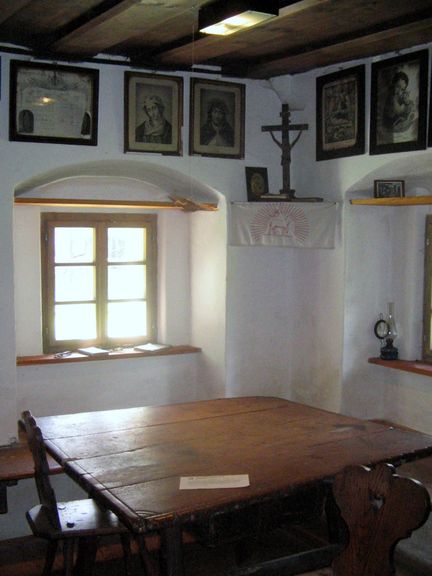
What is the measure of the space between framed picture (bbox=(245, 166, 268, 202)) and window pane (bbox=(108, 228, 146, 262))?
1188 millimetres

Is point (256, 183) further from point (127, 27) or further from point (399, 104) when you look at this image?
point (127, 27)

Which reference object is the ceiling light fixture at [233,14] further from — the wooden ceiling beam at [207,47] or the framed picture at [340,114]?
the framed picture at [340,114]

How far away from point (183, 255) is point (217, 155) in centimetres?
117

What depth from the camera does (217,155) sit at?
20.0 ft

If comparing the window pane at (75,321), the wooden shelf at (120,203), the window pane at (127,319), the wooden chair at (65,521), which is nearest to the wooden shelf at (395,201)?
the wooden shelf at (120,203)

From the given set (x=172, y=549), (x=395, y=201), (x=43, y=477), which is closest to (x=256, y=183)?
(x=395, y=201)

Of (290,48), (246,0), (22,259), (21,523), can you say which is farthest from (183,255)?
(246,0)

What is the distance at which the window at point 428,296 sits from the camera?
595 cm

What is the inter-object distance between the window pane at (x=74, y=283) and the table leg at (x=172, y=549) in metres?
3.77

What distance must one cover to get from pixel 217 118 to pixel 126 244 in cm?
150

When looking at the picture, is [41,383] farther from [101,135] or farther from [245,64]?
[245,64]

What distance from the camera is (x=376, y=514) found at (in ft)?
7.82

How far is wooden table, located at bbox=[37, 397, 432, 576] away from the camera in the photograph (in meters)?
2.90

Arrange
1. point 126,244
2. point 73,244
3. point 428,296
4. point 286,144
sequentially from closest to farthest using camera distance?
point 428,296
point 286,144
point 73,244
point 126,244
